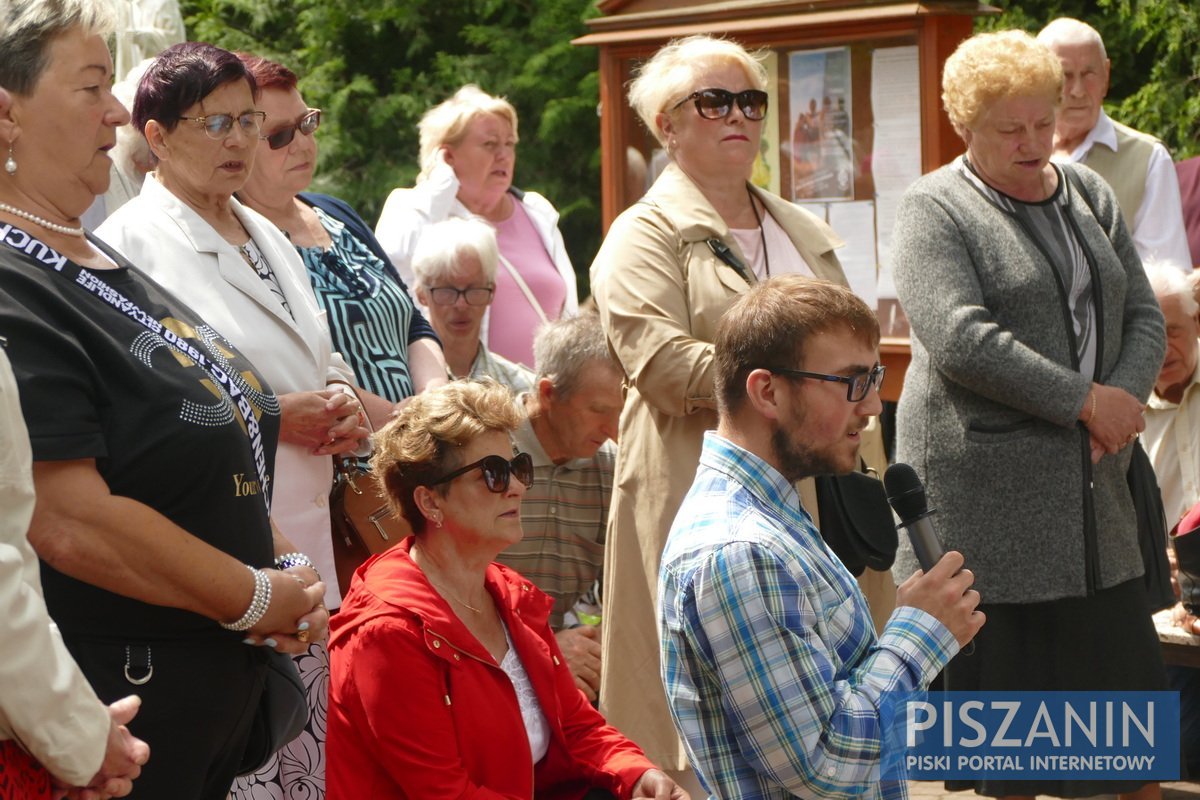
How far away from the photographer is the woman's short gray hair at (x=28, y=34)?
248 cm

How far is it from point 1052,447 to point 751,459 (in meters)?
1.89

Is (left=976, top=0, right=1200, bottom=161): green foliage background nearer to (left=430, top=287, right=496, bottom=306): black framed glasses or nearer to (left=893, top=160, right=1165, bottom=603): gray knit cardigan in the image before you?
(left=893, top=160, right=1165, bottom=603): gray knit cardigan

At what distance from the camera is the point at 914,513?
288 cm

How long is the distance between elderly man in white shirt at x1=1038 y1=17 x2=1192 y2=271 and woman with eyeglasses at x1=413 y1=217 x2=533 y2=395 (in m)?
2.27

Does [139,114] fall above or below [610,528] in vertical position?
above

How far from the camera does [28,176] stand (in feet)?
8.30

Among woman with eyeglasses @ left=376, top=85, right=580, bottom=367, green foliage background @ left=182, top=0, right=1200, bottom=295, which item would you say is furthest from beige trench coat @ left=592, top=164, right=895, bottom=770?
green foliage background @ left=182, top=0, right=1200, bottom=295

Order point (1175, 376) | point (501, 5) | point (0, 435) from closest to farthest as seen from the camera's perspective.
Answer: point (0, 435)
point (1175, 376)
point (501, 5)

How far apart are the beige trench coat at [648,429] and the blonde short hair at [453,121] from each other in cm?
200

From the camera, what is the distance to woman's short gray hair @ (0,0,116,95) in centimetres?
248

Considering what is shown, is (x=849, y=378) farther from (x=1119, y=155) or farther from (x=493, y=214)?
(x=493, y=214)

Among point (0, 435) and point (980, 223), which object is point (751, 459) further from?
point (980, 223)

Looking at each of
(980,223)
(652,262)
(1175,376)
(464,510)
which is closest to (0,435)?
(464,510)

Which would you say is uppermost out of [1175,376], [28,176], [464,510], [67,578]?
[28,176]
